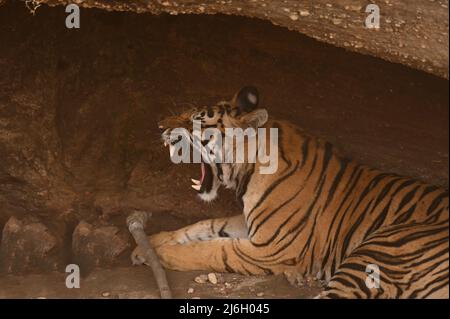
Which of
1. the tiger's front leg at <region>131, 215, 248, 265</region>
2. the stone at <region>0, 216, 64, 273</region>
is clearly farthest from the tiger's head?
the stone at <region>0, 216, 64, 273</region>

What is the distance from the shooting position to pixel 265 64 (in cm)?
445

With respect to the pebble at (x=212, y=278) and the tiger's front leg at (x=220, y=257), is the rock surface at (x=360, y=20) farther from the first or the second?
the pebble at (x=212, y=278)

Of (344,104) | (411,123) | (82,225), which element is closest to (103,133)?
(82,225)

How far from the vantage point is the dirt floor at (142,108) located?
13.5 ft

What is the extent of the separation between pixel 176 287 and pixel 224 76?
1.18 m

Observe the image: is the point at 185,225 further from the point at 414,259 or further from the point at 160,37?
the point at 414,259

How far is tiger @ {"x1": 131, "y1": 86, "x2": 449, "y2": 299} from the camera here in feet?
12.4

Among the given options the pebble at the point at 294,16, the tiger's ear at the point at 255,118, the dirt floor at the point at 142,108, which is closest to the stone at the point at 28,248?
the dirt floor at the point at 142,108

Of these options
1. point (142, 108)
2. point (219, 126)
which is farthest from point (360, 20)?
point (142, 108)

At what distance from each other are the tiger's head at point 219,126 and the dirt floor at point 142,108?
383mm

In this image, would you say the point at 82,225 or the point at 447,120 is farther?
the point at 82,225

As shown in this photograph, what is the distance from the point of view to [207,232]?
14.5 feet

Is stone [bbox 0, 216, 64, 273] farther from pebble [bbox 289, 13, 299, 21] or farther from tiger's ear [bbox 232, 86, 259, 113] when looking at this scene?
pebble [bbox 289, 13, 299, 21]

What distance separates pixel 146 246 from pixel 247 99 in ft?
2.71
